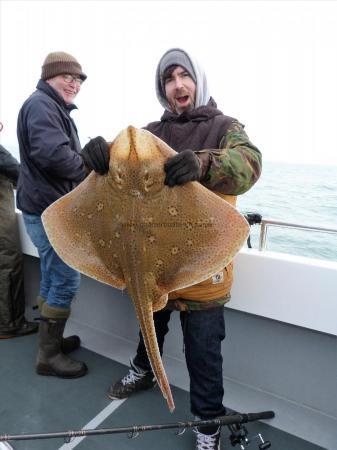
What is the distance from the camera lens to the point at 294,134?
7344 millimetres

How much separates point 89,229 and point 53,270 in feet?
3.82

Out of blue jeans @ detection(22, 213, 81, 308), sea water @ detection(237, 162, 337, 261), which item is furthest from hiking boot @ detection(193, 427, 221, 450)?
sea water @ detection(237, 162, 337, 261)

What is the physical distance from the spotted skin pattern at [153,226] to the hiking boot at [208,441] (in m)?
0.76

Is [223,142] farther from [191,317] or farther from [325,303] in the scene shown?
[325,303]

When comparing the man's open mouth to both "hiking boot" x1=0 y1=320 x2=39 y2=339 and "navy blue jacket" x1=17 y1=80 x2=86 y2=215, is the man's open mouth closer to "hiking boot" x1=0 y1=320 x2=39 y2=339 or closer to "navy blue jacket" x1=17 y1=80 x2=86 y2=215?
"navy blue jacket" x1=17 y1=80 x2=86 y2=215

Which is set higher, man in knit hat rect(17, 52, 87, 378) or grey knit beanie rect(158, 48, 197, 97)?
grey knit beanie rect(158, 48, 197, 97)

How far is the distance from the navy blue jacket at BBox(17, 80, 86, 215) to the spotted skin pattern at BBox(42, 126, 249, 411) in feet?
3.08

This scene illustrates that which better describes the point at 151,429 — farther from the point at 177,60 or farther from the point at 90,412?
the point at 177,60

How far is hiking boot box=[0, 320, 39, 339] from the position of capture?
305 centimetres

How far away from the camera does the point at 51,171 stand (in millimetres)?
2268

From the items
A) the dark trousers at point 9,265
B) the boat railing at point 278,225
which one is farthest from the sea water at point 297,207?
the dark trousers at point 9,265

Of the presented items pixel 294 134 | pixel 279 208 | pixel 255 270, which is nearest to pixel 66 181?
pixel 255 270

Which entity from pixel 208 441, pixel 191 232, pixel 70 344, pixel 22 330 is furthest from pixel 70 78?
pixel 208 441

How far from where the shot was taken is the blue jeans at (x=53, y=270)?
7.75ft
